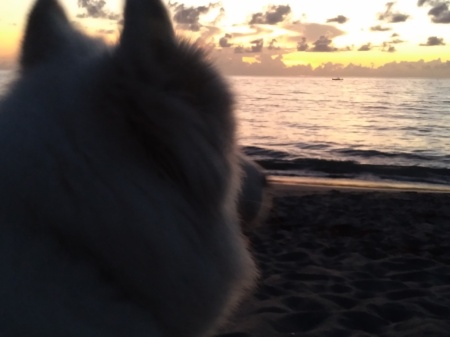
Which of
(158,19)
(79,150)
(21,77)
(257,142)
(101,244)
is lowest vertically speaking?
(257,142)

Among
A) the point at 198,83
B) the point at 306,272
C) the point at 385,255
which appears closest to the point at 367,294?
the point at 306,272

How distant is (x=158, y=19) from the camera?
3.79 ft

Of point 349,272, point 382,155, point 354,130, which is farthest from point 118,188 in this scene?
point 354,130

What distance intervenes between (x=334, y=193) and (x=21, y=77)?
26.5 ft

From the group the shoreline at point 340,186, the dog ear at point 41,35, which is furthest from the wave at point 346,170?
the dog ear at point 41,35

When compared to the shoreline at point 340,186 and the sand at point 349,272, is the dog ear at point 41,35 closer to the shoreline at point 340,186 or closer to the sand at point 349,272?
the sand at point 349,272

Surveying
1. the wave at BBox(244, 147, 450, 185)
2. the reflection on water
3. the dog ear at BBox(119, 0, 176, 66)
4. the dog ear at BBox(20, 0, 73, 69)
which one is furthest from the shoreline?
the dog ear at BBox(119, 0, 176, 66)

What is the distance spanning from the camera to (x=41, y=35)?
1.51 meters

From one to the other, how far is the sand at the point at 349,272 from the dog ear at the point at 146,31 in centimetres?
240

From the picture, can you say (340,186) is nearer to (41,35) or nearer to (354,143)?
(354,143)

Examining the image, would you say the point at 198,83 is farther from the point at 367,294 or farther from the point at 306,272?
the point at 306,272

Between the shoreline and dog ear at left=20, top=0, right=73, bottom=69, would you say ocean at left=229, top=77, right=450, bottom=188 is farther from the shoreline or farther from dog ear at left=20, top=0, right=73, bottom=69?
dog ear at left=20, top=0, right=73, bottom=69

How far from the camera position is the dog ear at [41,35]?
1.49 metres

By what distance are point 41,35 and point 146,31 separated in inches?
20.9
